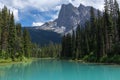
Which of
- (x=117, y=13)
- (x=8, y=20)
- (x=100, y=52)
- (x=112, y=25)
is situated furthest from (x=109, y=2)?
(x=8, y=20)

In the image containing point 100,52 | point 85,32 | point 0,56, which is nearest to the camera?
point 0,56

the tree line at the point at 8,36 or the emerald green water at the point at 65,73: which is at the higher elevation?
the tree line at the point at 8,36

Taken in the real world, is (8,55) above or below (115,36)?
below

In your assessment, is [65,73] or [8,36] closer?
[65,73]

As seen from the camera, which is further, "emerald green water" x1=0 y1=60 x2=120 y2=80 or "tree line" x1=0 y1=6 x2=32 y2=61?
"tree line" x1=0 y1=6 x2=32 y2=61

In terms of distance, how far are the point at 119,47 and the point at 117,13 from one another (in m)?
20.5

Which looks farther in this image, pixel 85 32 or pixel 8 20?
pixel 85 32

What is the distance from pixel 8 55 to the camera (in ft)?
289

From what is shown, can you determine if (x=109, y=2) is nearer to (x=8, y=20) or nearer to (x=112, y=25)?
(x=112, y=25)

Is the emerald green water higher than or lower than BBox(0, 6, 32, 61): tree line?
lower

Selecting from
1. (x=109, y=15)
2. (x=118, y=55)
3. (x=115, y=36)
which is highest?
(x=109, y=15)

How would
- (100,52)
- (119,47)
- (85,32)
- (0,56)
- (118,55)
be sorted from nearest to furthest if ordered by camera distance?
(118,55) < (119,47) < (0,56) < (100,52) < (85,32)

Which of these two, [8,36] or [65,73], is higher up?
[8,36]

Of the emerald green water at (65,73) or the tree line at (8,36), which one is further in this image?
the tree line at (8,36)
